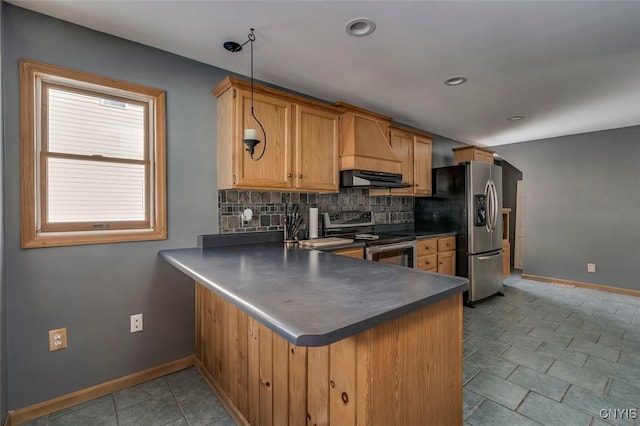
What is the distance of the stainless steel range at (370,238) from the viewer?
9.70ft

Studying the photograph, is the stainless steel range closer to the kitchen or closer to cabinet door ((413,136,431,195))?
cabinet door ((413,136,431,195))

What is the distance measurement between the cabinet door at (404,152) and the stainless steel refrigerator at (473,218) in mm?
543

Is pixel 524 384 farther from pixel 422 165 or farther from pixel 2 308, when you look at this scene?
pixel 2 308

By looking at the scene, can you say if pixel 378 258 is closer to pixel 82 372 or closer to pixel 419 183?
pixel 419 183

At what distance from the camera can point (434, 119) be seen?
3.92 metres

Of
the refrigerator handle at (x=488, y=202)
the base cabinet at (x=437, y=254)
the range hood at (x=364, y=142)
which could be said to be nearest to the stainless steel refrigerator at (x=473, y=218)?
the refrigerator handle at (x=488, y=202)

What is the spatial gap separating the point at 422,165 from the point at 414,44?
225 centimetres

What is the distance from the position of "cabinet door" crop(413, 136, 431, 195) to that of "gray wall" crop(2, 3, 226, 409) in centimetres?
264

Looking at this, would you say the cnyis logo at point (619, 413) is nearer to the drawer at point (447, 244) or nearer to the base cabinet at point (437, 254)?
the base cabinet at point (437, 254)

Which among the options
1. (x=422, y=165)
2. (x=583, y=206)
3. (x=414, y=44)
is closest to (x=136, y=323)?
(x=414, y=44)

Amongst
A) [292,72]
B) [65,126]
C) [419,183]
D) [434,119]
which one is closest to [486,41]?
[292,72]

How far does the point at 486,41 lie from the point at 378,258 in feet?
6.35

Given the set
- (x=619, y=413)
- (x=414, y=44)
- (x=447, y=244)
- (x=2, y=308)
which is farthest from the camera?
(x=447, y=244)

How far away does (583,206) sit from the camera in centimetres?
465
